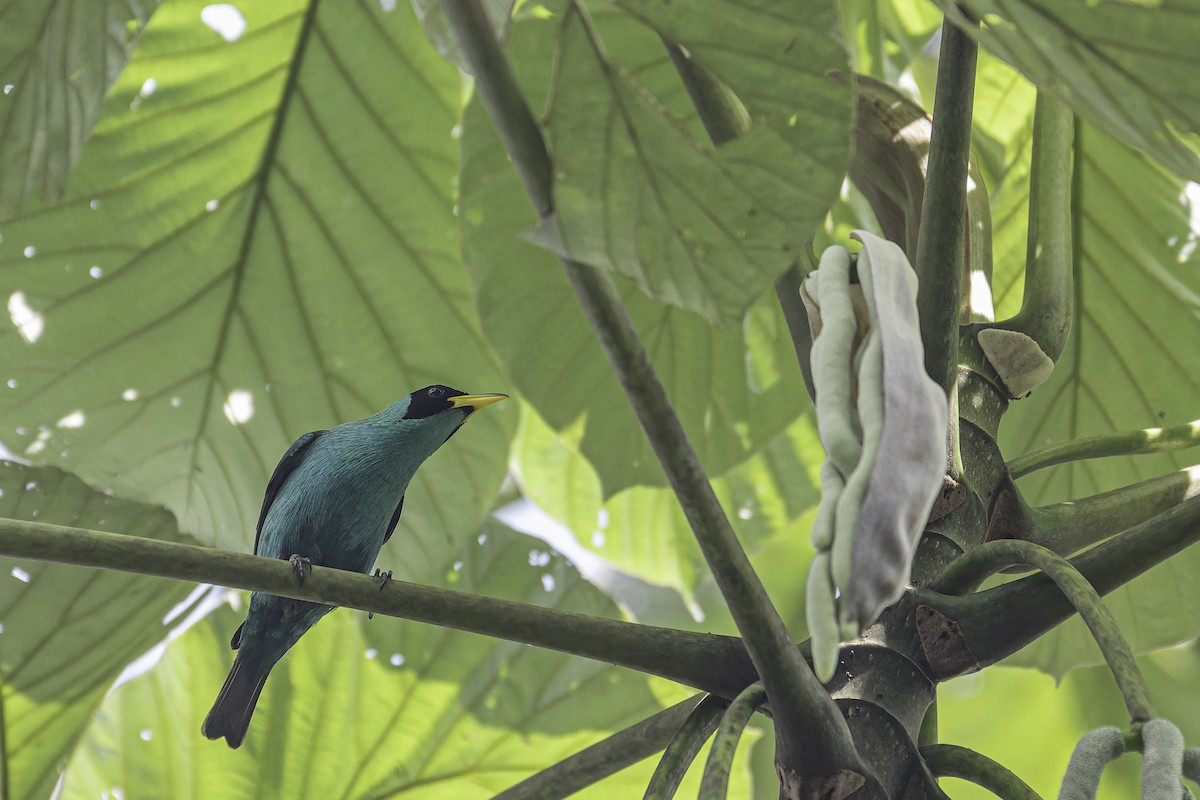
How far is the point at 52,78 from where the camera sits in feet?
4.66

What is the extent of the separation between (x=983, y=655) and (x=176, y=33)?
1.69 metres

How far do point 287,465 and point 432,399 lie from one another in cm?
27

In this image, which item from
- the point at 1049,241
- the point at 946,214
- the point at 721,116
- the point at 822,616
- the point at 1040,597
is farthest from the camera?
the point at 1049,241

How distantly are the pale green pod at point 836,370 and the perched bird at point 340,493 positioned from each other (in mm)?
1286

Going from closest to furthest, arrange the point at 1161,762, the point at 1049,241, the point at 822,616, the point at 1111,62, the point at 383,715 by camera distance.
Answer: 1. the point at 822,616
2. the point at 1161,762
3. the point at 1111,62
4. the point at 1049,241
5. the point at 383,715

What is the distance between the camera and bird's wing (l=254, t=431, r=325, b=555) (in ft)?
6.72

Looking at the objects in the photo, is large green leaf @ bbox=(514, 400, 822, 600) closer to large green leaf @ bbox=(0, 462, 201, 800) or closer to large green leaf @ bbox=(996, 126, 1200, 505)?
large green leaf @ bbox=(996, 126, 1200, 505)

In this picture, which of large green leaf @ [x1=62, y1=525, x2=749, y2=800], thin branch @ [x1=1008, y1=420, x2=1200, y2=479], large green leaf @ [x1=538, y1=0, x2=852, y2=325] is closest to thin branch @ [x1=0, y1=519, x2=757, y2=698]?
large green leaf @ [x1=538, y1=0, x2=852, y2=325]

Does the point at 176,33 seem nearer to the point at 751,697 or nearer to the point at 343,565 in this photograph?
the point at 343,565

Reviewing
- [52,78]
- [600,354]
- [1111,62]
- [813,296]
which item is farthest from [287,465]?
[1111,62]

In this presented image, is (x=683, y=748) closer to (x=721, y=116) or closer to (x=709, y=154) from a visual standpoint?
(x=709, y=154)

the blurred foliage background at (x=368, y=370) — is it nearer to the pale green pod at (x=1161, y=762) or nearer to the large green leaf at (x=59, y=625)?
the large green leaf at (x=59, y=625)

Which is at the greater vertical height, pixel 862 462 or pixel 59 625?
pixel 59 625

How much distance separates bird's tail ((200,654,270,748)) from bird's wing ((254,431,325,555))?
28 centimetres
